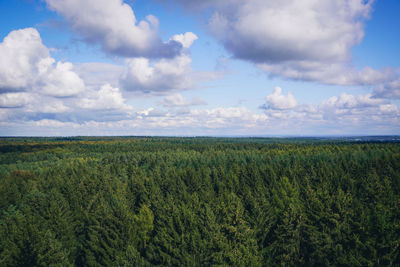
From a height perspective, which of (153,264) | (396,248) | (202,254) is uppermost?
(396,248)

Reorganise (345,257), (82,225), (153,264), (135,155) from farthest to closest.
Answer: (135,155) < (82,225) < (153,264) < (345,257)

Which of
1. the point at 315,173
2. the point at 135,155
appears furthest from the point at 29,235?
the point at 135,155

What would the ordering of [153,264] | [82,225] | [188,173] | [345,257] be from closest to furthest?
[345,257] < [153,264] < [82,225] < [188,173]

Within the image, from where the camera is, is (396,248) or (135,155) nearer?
(396,248)

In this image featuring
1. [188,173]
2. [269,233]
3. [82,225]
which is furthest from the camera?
[188,173]

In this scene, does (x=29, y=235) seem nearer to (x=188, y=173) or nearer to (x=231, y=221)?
(x=231, y=221)

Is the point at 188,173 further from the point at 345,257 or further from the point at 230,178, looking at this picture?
the point at 345,257

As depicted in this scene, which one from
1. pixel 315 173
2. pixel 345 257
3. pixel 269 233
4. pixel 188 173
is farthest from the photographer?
pixel 188 173

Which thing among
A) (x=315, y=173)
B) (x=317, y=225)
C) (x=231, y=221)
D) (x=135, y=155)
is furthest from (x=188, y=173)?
(x=135, y=155)

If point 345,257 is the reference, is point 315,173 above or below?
above
